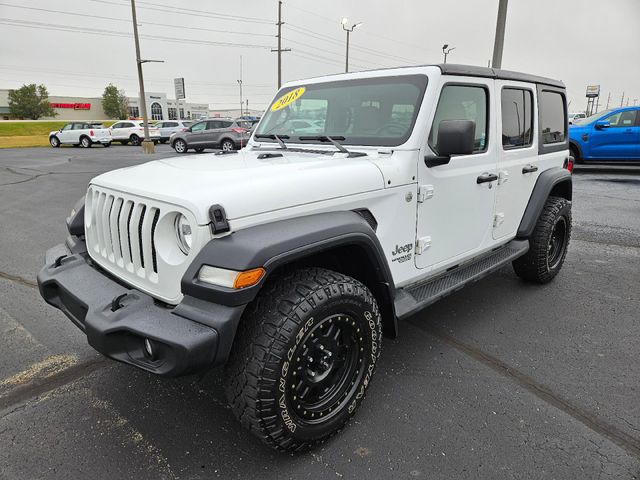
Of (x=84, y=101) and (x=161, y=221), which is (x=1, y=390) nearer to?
(x=161, y=221)

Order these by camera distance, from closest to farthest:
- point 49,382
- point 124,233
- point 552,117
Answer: point 124,233 → point 49,382 → point 552,117

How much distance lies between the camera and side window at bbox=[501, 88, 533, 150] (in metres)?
3.56

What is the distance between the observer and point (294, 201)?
2162mm

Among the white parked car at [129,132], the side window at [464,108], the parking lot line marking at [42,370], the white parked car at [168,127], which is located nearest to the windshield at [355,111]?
the side window at [464,108]

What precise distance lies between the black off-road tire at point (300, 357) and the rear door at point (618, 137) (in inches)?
478

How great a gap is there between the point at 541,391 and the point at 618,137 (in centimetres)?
1145

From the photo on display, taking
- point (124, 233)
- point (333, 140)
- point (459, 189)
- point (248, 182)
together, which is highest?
point (333, 140)

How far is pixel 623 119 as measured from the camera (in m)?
11.6

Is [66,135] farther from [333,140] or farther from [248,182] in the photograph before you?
[248,182]

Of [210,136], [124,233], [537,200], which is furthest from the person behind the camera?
[210,136]

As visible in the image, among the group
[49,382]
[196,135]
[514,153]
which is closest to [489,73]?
[514,153]

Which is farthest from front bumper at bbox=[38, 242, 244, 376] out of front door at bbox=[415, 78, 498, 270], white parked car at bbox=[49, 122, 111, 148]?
white parked car at bbox=[49, 122, 111, 148]

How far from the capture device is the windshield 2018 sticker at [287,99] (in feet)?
11.8

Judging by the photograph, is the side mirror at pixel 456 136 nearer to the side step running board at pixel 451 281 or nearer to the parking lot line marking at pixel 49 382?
the side step running board at pixel 451 281
